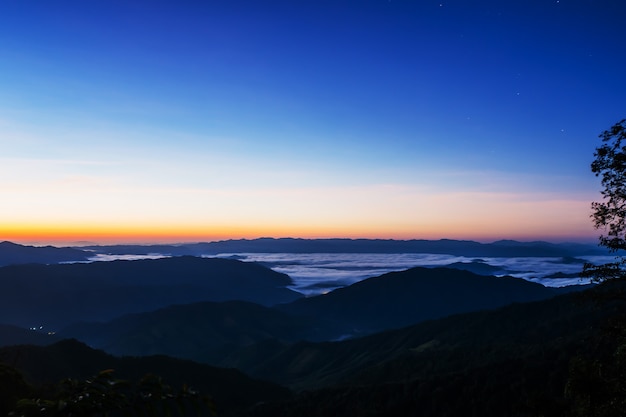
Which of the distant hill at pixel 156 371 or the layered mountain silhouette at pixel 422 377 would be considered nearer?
the layered mountain silhouette at pixel 422 377

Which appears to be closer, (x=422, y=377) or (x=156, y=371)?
(x=422, y=377)

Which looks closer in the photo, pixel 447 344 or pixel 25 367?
pixel 25 367

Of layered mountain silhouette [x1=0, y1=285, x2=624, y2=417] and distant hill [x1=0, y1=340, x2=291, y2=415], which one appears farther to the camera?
distant hill [x1=0, y1=340, x2=291, y2=415]

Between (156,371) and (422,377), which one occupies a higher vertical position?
(422,377)

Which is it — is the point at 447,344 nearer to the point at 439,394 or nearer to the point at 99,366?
the point at 439,394

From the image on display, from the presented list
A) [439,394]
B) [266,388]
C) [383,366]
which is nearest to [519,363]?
[439,394]

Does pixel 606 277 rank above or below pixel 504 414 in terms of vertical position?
above

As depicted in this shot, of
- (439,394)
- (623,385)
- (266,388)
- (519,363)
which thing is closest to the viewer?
(623,385)

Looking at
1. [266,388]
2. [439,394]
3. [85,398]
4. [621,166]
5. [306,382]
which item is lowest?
[306,382]
